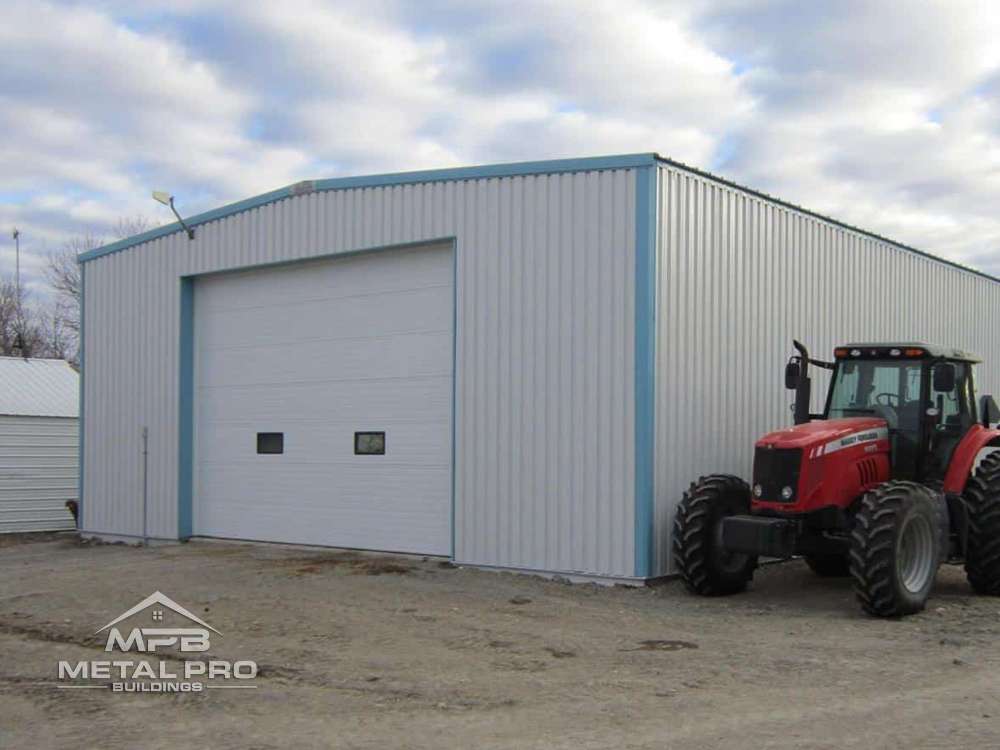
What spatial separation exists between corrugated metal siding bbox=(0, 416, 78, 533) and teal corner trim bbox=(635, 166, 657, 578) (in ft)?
54.1

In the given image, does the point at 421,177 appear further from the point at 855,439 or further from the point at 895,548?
the point at 895,548

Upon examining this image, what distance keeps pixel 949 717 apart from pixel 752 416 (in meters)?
7.27

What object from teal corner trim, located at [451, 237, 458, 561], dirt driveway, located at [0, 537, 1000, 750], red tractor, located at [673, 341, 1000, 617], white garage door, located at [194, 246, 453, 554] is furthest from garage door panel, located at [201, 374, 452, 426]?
red tractor, located at [673, 341, 1000, 617]

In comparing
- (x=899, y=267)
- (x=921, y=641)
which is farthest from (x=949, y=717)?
(x=899, y=267)

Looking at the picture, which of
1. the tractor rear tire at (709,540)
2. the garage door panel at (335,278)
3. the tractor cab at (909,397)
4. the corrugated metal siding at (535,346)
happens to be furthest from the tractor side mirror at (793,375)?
the garage door panel at (335,278)

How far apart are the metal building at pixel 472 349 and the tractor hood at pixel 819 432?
156 cm

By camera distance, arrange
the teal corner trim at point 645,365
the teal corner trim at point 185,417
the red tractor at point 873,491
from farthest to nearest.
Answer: the teal corner trim at point 185,417 → the teal corner trim at point 645,365 → the red tractor at point 873,491

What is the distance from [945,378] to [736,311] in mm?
3182

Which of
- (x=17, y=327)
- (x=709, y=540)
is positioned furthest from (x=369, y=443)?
(x=17, y=327)

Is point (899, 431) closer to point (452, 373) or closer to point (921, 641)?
point (921, 641)

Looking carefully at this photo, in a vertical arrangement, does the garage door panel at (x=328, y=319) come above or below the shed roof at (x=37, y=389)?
above

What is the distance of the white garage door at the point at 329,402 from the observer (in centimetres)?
1491

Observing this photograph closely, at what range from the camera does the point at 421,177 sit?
14648 millimetres

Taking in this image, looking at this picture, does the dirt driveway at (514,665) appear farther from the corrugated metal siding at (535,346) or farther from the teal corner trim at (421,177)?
the teal corner trim at (421,177)
